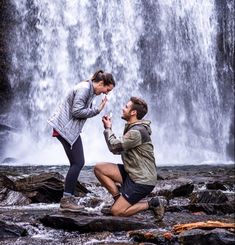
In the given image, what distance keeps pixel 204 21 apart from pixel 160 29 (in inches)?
125

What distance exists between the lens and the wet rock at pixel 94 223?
4922 millimetres

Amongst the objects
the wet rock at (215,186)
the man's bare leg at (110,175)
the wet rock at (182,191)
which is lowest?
the wet rock at (215,186)

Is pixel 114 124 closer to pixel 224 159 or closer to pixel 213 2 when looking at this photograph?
pixel 224 159

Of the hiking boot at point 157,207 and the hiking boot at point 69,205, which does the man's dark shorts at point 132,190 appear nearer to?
the hiking boot at point 157,207

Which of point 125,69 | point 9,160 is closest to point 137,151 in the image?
point 9,160

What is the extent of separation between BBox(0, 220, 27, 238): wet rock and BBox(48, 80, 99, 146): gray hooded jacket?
52.4 inches

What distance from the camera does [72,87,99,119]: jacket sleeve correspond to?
5.64 m

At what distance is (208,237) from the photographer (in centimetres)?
405

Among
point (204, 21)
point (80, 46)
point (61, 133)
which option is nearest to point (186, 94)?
point (204, 21)

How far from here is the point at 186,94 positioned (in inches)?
1013

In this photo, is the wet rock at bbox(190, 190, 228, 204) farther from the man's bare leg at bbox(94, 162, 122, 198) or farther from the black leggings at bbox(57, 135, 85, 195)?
the black leggings at bbox(57, 135, 85, 195)

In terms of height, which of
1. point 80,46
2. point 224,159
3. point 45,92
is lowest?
point 224,159

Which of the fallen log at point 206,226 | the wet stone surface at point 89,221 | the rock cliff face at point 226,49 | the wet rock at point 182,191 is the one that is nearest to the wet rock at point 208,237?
the wet stone surface at point 89,221

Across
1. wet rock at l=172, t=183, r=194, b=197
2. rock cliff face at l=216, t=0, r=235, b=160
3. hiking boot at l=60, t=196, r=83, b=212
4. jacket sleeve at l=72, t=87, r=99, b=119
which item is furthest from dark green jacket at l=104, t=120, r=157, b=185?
rock cliff face at l=216, t=0, r=235, b=160
